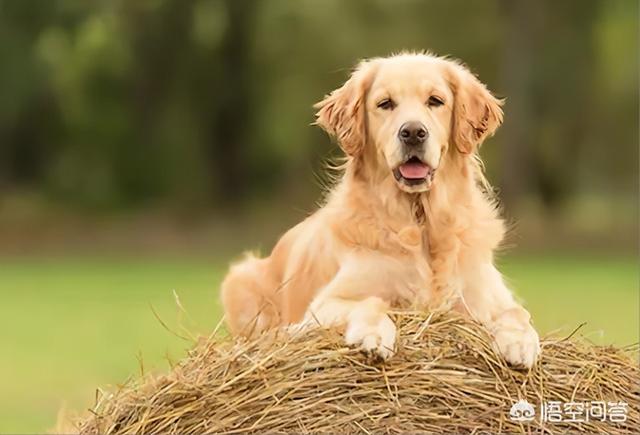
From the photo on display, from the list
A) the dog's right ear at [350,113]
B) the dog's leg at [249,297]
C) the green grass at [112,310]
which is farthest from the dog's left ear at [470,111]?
the green grass at [112,310]

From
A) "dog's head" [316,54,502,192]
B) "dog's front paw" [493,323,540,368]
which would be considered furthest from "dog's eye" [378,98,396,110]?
"dog's front paw" [493,323,540,368]

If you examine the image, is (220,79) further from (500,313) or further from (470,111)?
(500,313)

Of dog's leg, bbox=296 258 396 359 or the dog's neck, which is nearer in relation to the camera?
dog's leg, bbox=296 258 396 359

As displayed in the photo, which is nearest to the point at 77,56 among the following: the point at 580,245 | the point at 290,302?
the point at 580,245

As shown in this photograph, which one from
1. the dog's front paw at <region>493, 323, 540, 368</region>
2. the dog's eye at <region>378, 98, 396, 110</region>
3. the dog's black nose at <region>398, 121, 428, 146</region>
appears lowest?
the dog's front paw at <region>493, 323, 540, 368</region>

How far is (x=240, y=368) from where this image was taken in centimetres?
430

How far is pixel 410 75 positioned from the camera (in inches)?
188

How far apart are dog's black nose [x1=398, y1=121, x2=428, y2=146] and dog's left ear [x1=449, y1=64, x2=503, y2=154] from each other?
0.30 m

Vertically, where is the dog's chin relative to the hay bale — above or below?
above

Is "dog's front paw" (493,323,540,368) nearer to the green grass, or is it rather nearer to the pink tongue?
the pink tongue

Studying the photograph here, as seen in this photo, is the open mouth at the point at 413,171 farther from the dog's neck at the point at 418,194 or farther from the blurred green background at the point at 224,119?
the blurred green background at the point at 224,119

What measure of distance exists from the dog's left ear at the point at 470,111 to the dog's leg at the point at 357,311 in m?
0.65

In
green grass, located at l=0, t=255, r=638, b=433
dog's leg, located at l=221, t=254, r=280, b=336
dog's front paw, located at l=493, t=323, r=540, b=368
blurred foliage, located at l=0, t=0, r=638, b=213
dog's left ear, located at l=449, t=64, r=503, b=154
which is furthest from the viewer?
blurred foliage, located at l=0, t=0, r=638, b=213

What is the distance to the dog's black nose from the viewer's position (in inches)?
182
